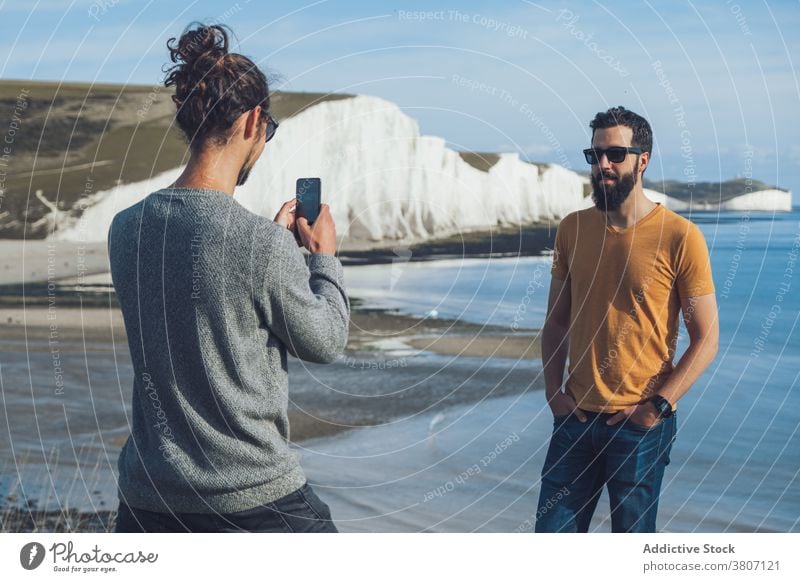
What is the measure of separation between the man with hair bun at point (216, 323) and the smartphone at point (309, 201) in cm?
37

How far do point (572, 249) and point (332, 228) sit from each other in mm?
1747

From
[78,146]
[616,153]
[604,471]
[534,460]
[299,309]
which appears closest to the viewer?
[299,309]

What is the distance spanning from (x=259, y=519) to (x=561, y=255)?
230 centimetres

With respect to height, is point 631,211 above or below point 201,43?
below

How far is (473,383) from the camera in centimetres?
1750

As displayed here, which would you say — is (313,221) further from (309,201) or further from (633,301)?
(633,301)

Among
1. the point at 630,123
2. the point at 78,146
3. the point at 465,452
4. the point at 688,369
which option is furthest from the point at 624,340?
the point at 78,146

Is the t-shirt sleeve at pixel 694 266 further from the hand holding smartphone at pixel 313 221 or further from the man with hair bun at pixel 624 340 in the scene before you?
the hand holding smartphone at pixel 313 221

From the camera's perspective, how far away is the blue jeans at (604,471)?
4762 mm

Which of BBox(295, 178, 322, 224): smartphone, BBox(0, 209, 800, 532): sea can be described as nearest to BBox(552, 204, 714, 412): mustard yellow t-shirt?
BBox(295, 178, 322, 224): smartphone

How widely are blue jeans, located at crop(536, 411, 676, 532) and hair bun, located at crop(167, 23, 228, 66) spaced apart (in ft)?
8.03

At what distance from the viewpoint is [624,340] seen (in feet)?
15.7

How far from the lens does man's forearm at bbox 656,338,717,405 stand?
4.71 meters
